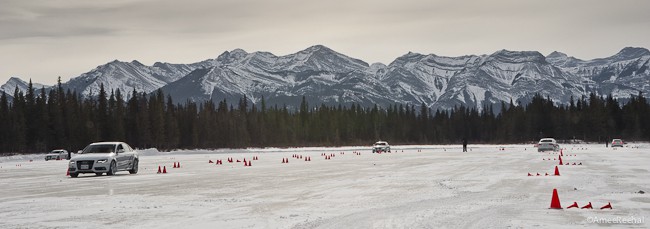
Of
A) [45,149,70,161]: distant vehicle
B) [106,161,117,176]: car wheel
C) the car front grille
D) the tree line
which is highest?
the tree line

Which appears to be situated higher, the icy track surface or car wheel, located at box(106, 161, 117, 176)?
car wheel, located at box(106, 161, 117, 176)

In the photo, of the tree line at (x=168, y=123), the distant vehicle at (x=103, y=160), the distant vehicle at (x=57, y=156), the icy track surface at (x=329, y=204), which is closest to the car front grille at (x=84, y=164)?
the distant vehicle at (x=103, y=160)

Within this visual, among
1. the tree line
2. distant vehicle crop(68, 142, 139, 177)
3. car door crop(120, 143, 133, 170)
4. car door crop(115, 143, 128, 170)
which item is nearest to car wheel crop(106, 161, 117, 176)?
distant vehicle crop(68, 142, 139, 177)

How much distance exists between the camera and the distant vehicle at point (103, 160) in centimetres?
3219

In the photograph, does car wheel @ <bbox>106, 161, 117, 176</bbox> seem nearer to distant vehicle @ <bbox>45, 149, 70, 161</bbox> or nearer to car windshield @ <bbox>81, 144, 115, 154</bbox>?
car windshield @ <bbox>81, 144, 115, 154</bbox>

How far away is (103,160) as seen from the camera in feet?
107

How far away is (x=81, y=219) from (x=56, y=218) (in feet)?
2.10

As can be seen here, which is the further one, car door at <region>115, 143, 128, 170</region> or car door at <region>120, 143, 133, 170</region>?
car door at <region>120, 143, 133, 170</region>

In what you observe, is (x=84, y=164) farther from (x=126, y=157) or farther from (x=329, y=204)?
(x=329, y=204)

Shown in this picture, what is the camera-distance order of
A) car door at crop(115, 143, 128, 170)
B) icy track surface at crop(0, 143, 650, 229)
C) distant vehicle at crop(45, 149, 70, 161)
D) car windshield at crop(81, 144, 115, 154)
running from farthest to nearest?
1. distant vehicle at crop(45, 149, 70, 161)
2. car windshield at crop(81, 144, 115, 154)
3. car door at crop(115, 143, 128, 170)
4. icy track surface at crop(0, 143, 650, 229)

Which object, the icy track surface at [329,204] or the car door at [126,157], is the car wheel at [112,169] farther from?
the icy track surface at [329,204]

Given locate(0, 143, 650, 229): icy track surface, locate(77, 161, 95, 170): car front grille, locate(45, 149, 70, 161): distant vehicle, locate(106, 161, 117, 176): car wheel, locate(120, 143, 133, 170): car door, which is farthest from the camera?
locate(45, 149, 70, 161): distant vehicle

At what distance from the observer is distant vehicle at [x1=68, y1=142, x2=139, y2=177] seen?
106 ft

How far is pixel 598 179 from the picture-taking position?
85.5 feet
